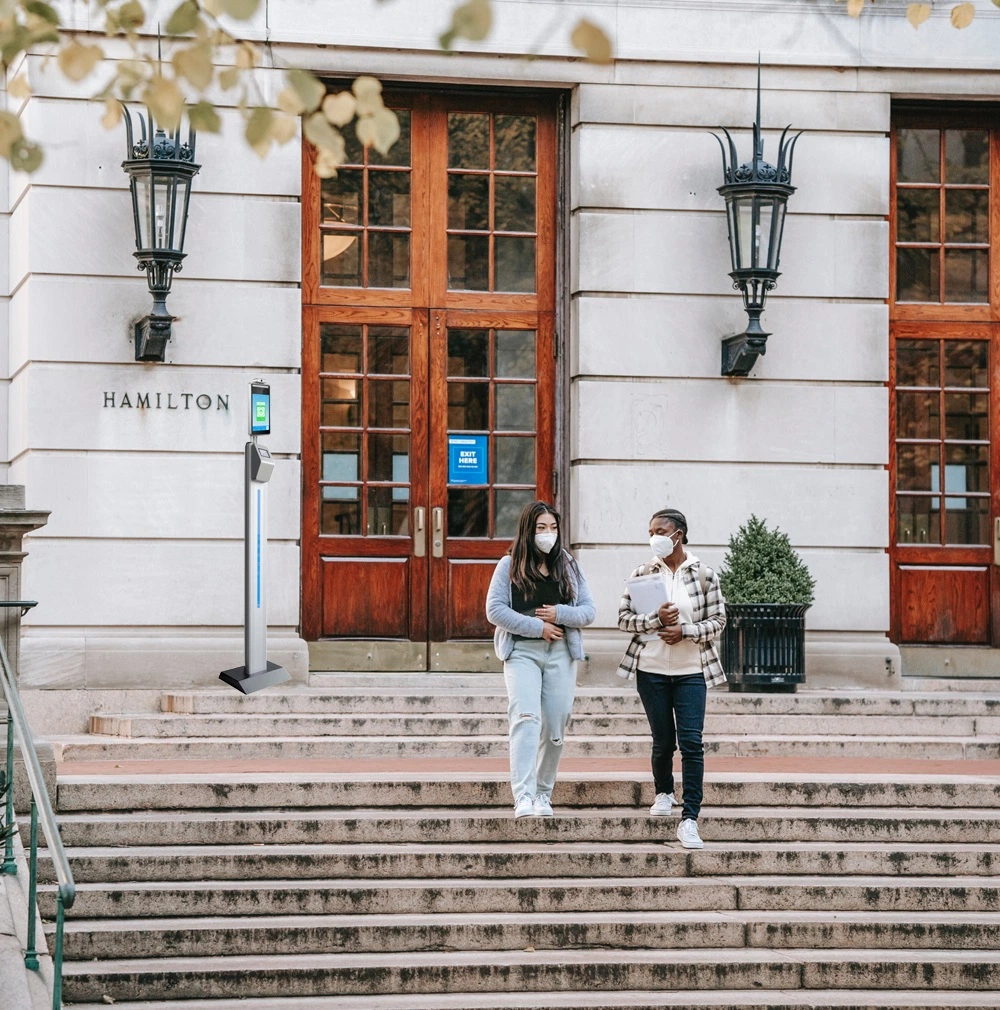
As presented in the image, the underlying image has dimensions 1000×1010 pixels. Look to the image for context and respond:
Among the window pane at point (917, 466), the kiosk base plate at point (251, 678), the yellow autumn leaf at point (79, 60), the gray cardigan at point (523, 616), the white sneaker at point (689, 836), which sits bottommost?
the white sneaker at point (689, 836)

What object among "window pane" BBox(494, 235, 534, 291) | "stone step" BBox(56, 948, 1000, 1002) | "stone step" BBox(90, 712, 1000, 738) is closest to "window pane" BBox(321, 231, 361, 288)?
"window pane" BBox(494, 235, 534, 291)

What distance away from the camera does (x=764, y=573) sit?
13.5 meters

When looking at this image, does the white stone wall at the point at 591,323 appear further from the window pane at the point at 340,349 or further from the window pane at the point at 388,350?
the window pane at the point at 388,350

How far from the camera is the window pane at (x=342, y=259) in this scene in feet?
47.7

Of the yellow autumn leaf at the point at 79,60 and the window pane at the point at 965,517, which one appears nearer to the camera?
the yellow autumn leaf at the point at 79,60

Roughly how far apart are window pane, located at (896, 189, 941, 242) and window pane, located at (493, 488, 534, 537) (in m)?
4.04

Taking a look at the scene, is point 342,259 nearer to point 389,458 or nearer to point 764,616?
point 389,458

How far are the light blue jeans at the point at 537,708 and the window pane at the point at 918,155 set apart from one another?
712cm

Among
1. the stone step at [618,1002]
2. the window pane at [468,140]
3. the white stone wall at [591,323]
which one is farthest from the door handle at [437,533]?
the stone step at [618,1002]

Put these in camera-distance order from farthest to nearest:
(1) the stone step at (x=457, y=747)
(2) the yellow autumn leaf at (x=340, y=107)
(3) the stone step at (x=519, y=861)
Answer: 1. (1) the stone step at (x=457, y=747)
2. (3) the stone step at (x=519, y=861)
3. (2) the yellow autumn leaf at (x=340, y=107)

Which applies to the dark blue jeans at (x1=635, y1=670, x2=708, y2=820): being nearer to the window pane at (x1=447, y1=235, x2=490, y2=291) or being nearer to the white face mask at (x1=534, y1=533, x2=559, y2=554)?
the white face mask at (x1=534, y1=533, x2=559, y2=554)

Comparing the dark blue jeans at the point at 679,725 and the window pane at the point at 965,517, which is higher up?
the window pane at the point at 965,517

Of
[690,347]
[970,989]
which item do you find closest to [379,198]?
[690,347]

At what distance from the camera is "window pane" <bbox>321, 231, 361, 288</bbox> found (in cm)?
1455
